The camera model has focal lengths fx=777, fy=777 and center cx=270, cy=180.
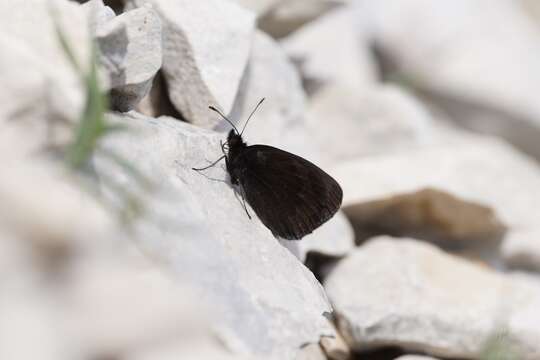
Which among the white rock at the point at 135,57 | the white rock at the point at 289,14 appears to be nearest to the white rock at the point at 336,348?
the white rock at the point at 135,57

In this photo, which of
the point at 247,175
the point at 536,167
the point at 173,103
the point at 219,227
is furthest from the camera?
the point at 536,167

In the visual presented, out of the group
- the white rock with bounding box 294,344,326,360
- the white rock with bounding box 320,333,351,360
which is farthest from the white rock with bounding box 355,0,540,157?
the white rock with bounding box 294,344,326,360

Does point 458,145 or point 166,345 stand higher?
point 166,345

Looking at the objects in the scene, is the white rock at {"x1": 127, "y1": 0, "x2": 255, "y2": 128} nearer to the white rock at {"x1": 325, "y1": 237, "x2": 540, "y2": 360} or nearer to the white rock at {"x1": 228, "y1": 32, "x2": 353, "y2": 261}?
the white rock at {"x1": 228, "y1": 32, "x2": 353, "y2": 261}

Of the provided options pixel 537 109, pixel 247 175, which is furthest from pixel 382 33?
pixel 247 175

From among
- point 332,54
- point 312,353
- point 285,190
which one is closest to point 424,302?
point 312,353

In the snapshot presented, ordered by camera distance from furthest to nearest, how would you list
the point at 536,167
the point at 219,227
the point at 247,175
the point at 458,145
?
1. the point at 536,167
2. the point at 458,145
3. the point at 247,175
4. the point at 219,227

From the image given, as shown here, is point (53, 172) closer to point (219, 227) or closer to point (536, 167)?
point (219, 227)
